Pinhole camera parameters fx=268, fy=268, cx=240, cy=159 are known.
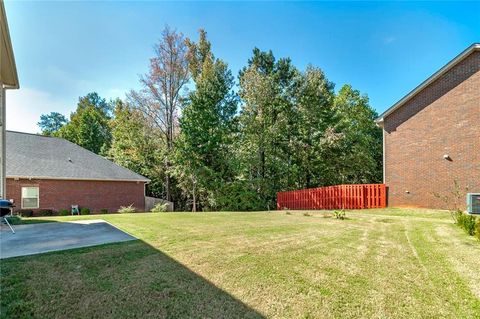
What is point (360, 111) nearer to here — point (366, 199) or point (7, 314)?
point (366, 199)

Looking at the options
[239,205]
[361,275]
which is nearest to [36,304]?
[361,275]

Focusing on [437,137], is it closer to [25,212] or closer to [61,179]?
[61,179]

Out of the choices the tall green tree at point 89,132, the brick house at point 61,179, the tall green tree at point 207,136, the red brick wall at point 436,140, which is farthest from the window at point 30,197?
the red brick wall at point 436,140

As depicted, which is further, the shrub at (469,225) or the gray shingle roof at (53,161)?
the gray shingle roof at (53,161)

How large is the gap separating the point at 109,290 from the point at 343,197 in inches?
543

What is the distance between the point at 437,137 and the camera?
477 inches

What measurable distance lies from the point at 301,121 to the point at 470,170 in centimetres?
1316

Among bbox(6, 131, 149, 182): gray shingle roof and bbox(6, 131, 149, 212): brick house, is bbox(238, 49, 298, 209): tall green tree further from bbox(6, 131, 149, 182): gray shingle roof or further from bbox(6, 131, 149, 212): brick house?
bbox(6, 131, 149, 182): gray shingle roof

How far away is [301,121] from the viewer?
23.0m

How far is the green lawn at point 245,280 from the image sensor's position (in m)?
2.75

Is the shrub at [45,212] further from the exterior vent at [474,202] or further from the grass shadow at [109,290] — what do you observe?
the exterior vent at [474,202]

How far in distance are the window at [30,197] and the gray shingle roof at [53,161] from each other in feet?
2.78

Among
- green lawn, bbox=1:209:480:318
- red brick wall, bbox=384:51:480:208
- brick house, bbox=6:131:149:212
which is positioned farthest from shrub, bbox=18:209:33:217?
red brick wall, bbox=384:51:480:208

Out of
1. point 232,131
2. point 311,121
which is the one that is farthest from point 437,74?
point 232,131
